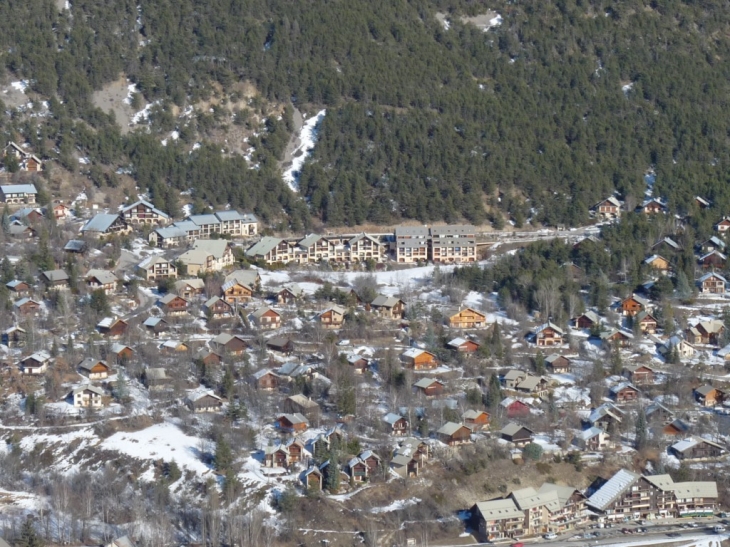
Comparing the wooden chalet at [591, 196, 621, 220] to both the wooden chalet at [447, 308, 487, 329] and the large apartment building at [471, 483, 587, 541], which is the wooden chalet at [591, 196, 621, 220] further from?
the large apartment building at [471, 483, 587, 541]

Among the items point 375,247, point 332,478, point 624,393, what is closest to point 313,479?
point 332,478

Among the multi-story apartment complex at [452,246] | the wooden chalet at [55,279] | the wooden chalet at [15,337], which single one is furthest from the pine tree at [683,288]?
the wooden chalet at [15,337]

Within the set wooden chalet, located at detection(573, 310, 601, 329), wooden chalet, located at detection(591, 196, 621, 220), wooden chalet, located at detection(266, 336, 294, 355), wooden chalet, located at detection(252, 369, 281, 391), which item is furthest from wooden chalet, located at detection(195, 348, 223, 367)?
wooden chalet, located at detection(591, 196, 621, 220)

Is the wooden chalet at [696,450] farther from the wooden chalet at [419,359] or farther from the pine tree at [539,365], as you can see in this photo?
the wooden chalet at [419,359]

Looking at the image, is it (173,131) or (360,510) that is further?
(173,131)

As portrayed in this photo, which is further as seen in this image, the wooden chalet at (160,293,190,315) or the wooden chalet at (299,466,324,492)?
the wooden chalet at (160,293,190,315)

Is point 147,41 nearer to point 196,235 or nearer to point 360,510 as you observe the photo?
point 196,235

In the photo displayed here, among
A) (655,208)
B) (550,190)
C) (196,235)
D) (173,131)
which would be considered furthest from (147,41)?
(655,208)
